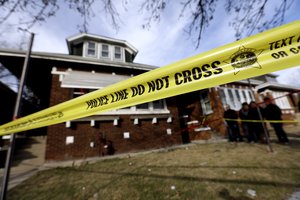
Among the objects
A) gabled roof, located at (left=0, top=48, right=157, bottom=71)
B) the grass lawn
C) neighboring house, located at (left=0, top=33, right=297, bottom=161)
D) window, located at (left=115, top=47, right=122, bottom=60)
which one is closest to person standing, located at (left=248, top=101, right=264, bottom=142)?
neighboring house, located at (left=0, top=33, right=297, bottom=161)

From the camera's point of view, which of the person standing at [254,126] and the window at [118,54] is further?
the window at [118,54]

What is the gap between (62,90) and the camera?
7.08 meters

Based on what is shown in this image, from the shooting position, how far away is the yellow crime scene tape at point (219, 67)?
50.1 inches

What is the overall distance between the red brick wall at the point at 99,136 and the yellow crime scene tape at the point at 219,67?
551cm

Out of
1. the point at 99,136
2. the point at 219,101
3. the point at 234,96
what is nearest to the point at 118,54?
the point at 99,136

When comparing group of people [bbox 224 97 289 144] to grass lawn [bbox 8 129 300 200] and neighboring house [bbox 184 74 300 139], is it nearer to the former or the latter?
neighboring house [bbox 184 74 300 139]

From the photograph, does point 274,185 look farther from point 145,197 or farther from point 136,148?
point 136,148

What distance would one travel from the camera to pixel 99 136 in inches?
275

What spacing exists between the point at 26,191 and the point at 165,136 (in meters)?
6.52

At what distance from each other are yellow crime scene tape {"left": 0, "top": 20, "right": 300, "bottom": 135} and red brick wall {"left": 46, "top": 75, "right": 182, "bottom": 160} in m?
5.51

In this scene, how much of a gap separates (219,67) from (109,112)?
6.66m

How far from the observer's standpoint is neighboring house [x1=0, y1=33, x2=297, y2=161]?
6.63m

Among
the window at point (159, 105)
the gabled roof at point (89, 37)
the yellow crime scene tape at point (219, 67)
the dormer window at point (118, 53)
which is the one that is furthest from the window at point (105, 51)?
the yellow crime scene tape at point (219, 67)

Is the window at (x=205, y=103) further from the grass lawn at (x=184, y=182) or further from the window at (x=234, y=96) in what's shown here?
the grass lawn at (x=184, y=182)
